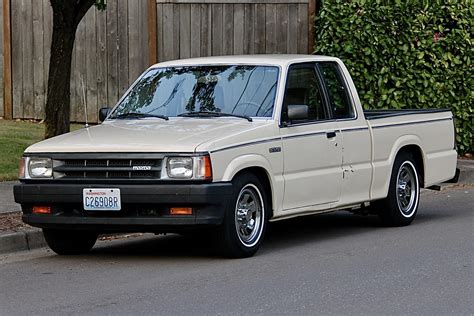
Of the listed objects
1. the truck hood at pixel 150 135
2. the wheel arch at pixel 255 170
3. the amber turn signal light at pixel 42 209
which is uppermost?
the truck hood at pixel 150 135

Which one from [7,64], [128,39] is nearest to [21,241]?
[128,39]

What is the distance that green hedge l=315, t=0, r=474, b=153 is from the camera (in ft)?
57.6

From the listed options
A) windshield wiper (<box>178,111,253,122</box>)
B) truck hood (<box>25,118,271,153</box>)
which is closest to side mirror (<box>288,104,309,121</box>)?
truck hood (<box>25,118,271,153</box>)

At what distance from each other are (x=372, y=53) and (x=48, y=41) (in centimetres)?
569

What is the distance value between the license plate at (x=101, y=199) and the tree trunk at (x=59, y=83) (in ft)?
16.1

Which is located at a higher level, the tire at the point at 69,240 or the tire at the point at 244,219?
the tire at the point at 244,219

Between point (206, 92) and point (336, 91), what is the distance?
145 cm

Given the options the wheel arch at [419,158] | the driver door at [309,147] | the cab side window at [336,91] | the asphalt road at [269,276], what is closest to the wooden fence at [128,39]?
the wheel arch at [419,158]

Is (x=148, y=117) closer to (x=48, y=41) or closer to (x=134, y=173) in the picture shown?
(x=134, y=173)

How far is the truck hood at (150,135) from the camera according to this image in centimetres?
950

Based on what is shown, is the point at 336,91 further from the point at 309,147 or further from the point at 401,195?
the point at 401,195

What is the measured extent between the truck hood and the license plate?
34 centimetres

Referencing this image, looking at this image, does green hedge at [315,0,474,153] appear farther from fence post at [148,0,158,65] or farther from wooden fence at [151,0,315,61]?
fence post at [148,0,158,65]

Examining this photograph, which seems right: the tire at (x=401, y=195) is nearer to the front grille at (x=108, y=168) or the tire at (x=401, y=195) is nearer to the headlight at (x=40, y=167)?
the front grille at (x=108, y=168)
